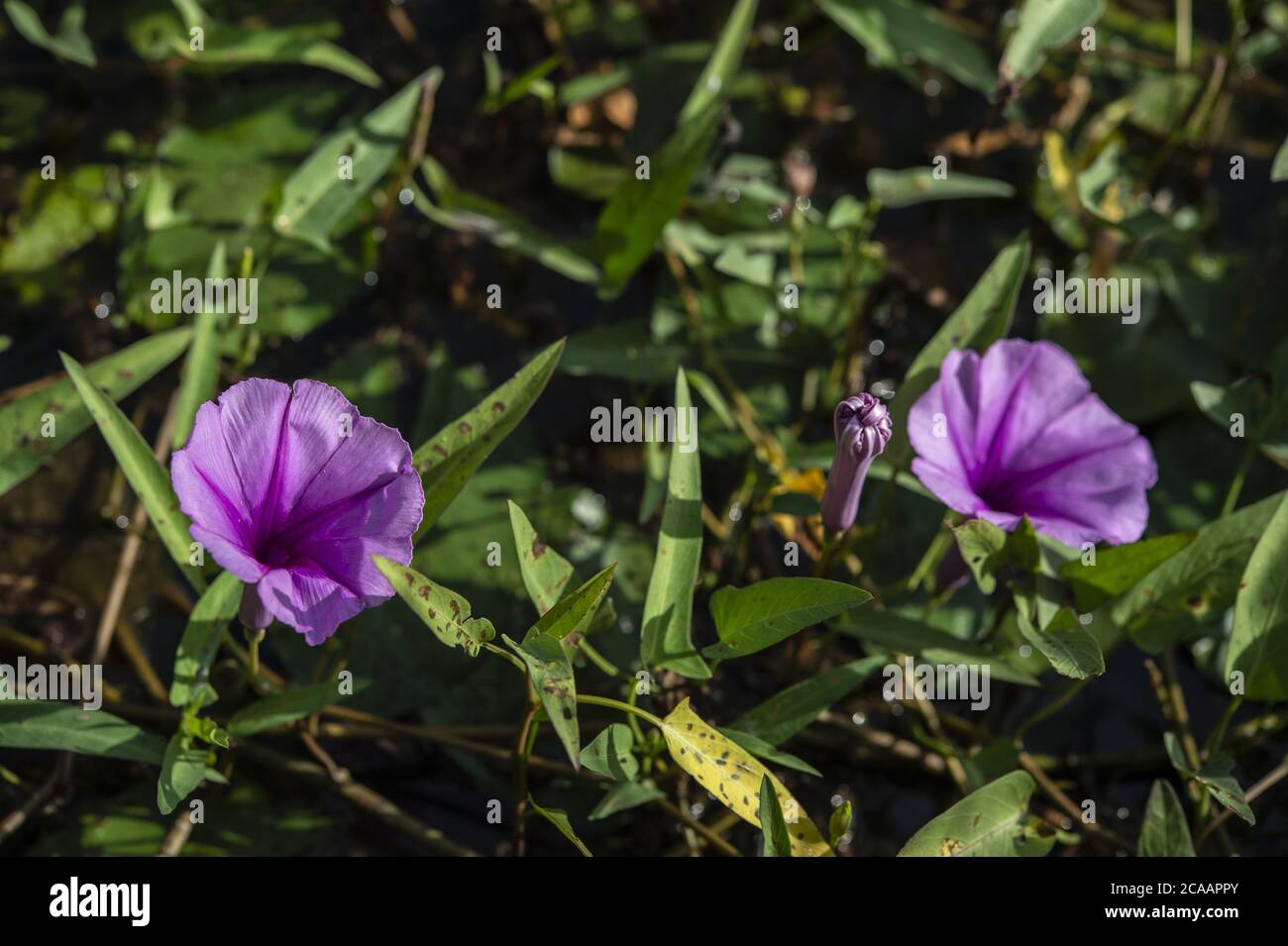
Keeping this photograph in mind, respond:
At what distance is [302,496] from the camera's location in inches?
66.1

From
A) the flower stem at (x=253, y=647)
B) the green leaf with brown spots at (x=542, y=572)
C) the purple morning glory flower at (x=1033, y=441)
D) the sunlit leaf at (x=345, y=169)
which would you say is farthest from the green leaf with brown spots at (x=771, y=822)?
the sunlit leaf at (x=345, y=169)

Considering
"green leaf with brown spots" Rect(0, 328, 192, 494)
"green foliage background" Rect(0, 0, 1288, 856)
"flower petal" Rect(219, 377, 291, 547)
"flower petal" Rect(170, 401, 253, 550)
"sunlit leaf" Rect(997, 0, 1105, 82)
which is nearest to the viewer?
"flower petal" Rect(170, 401, 253, 550)

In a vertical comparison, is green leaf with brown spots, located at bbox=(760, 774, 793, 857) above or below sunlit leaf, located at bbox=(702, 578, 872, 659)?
below

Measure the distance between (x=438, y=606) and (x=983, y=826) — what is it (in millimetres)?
810

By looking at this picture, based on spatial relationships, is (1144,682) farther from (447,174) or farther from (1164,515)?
(447,174)

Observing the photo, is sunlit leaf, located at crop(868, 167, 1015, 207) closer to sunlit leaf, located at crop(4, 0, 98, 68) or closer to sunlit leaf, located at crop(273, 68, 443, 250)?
sunlit leaf, located at crop(273, 68, 443, 250)

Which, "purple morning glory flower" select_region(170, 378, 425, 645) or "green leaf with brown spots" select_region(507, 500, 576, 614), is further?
"green leaf with brown spots" select_region(507, 500, 576, 614)

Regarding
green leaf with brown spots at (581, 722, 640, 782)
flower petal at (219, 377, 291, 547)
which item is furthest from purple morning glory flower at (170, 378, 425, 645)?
green leaf with brown spots at (581, 722, 640, 782)

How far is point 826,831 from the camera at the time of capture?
7.04ft

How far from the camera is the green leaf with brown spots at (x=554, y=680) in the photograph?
5.01 feet

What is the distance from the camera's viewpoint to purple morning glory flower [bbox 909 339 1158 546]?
1843 mm

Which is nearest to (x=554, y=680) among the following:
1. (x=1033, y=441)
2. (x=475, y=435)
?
(x=475, y=435)

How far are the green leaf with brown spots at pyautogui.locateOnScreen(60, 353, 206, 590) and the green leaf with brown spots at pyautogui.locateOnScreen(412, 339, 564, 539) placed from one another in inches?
13.8
